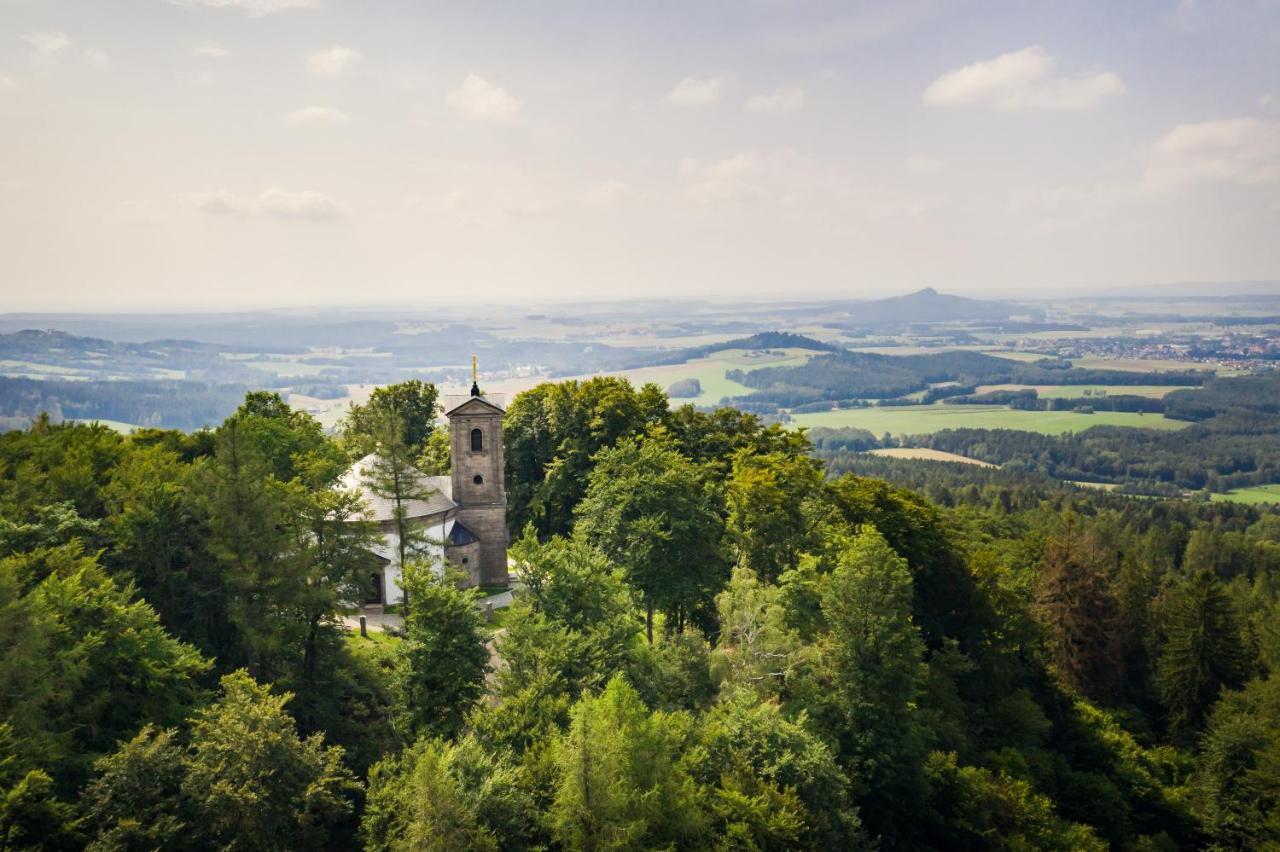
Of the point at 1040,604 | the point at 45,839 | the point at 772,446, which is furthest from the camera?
the point at 772,446

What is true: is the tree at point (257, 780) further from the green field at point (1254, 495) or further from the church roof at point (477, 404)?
the green field at point (1254, 495)

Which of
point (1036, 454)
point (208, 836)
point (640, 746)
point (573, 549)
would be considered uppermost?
point (573, 549)

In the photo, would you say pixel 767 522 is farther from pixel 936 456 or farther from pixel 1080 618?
pixel 936 456

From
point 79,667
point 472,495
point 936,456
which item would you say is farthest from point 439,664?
point 936,456

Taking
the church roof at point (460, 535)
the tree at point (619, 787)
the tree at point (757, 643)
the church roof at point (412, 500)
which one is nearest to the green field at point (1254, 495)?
the church roof at point (460, 535)

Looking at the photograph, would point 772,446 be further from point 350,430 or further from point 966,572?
point 350,430

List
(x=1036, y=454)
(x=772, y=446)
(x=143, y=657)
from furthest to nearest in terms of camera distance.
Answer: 1. (x=1036, y=454)
2. (x=772, y=446)
3. (x=143, y=657)

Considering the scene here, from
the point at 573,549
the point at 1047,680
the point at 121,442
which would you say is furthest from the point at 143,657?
the point at 1047,680
